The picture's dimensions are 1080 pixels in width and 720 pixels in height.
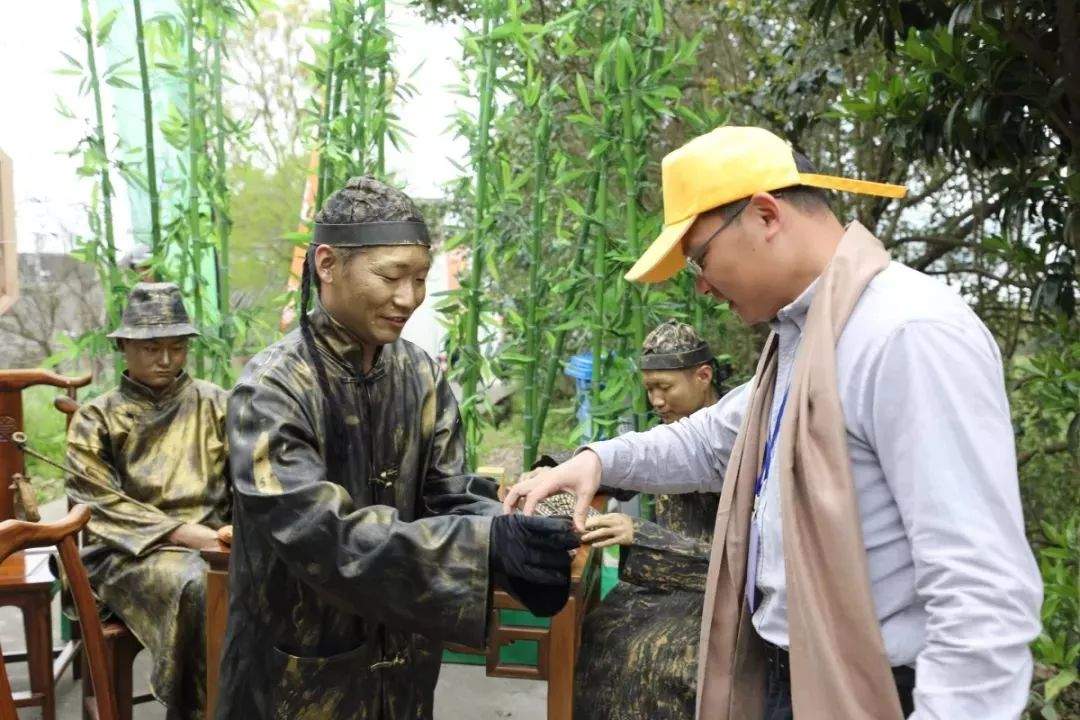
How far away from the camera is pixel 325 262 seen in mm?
2008

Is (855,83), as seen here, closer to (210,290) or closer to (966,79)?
(966,79)

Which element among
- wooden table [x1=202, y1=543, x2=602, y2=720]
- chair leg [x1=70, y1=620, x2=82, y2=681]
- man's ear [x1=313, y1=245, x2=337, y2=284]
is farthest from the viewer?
chair leg [x1=70, y1=620, x2=82, y2=681]

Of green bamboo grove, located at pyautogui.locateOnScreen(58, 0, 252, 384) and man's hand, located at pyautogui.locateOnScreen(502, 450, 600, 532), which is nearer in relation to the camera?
man's hand, located at pyautogui.locateOnScreen(502, 450, 600, 532)

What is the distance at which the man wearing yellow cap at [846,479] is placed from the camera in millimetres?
1227

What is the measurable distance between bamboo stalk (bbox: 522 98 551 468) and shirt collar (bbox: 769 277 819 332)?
2551mm

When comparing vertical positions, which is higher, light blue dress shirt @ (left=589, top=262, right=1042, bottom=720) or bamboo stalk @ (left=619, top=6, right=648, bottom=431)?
bamboo stalk @ (left=619, top=6, right=648, bottom=431)

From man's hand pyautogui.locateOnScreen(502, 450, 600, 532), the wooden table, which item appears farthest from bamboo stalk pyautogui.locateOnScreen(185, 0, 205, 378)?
man's hand pyautogui.locateOnScreen(502, 450, 600, 532)

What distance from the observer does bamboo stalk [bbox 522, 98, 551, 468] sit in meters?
4.09

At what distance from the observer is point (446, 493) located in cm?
219

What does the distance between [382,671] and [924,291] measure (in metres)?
1.29

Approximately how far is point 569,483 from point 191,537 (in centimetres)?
222

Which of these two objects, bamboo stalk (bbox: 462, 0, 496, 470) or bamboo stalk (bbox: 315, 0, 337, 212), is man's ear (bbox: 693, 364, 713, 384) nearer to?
bamboo stalk (bbox: 462, 0, 496, 470)

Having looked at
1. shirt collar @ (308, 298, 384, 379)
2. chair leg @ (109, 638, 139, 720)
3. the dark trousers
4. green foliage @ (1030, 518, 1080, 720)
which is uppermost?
shirt collar @ (308, 298, 384, 379)

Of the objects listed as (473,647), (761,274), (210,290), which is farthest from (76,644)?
(761,274)
